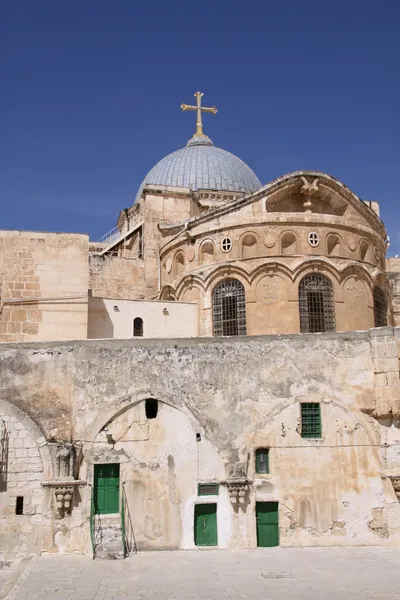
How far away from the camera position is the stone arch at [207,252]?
75.5 feet

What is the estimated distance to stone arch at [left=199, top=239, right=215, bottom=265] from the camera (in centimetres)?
2302

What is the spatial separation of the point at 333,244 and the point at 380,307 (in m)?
3.01

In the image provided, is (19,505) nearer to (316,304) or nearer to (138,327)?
(138,327)

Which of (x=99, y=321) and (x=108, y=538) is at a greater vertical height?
(x=99, y=321)

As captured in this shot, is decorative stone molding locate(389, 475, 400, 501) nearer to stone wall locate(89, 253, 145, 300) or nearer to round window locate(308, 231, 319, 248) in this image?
round window locate(308, 231, 319, 248)

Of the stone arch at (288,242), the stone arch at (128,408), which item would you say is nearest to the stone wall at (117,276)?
the stone arch at (288,242)

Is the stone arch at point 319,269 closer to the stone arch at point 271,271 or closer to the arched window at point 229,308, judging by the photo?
the stone arch at point 271,271

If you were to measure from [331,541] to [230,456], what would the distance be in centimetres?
296

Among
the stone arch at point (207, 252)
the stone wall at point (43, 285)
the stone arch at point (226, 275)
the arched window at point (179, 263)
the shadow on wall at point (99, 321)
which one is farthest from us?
the arched window at point (179, 263)

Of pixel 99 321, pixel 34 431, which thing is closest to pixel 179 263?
pixel 99 321

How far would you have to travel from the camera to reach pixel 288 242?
22453 mm

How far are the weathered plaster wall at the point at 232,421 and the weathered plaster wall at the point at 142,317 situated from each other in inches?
223

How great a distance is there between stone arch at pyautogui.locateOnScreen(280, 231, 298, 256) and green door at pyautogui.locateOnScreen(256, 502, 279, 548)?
9398 mm

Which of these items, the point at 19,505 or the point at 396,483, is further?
the point at 396,483
